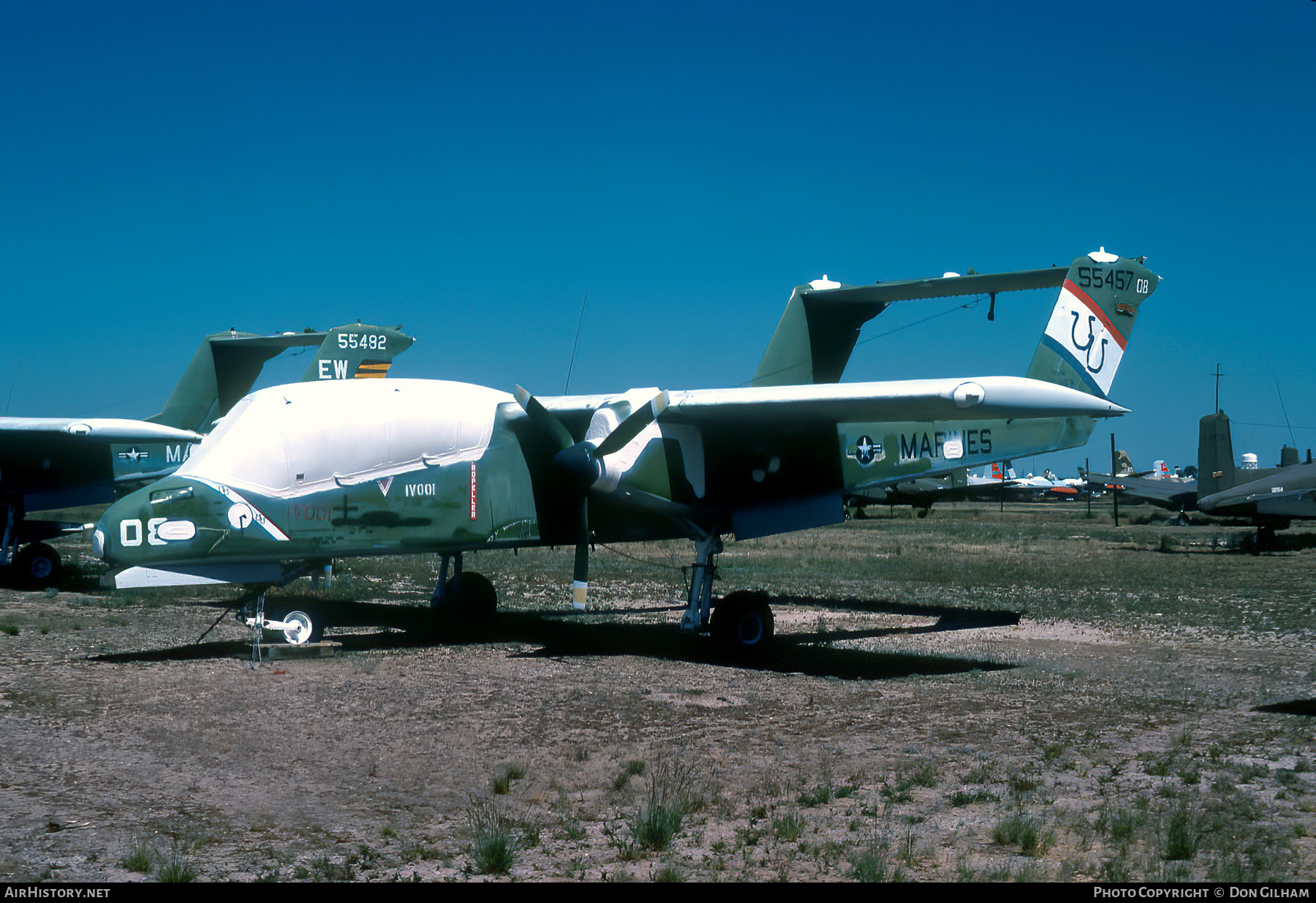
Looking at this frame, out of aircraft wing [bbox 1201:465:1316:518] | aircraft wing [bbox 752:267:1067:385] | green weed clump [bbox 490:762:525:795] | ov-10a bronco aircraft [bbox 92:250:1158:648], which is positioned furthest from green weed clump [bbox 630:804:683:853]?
aircraft wing [bbox 1201:465:1316:518]

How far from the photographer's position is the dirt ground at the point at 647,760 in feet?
19.3

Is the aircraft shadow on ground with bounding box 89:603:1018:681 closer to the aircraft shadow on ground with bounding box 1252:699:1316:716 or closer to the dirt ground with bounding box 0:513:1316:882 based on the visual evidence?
the dirt ground with bounding box 0:513:1316:882

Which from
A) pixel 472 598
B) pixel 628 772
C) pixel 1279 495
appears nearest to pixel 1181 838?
pixel 628 772

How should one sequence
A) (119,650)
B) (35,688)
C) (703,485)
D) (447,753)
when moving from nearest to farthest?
(447,753), (35,688), (119,650), (703,485)

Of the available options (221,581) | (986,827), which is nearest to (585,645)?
(221,581)

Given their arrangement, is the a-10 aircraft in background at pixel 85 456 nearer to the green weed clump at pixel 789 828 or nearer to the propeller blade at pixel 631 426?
the propeller blade at pixel 631 426

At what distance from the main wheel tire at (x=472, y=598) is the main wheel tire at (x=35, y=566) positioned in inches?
465

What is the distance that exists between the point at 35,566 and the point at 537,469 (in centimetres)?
1488

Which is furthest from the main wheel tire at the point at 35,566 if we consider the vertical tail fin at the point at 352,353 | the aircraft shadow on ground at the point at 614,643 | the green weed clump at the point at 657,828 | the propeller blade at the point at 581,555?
the green weed clump at the point at 657,828

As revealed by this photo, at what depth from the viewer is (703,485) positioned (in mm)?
14266

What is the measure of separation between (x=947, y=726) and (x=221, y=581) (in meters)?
8.32

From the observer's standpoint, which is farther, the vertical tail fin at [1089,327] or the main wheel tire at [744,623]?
the vertical tail fin at [1089,327]

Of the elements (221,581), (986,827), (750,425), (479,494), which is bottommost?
(986,827)

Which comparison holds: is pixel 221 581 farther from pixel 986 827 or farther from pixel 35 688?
pixel 986 827
